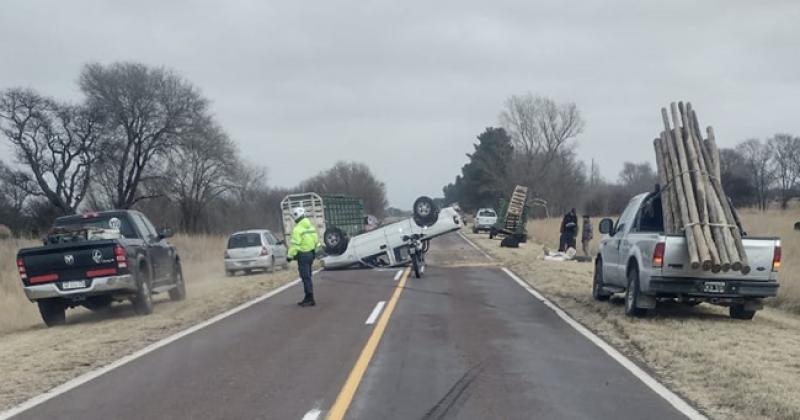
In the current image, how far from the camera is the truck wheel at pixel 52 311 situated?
15.0 meters

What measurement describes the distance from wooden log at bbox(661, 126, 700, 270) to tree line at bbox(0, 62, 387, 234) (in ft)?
156

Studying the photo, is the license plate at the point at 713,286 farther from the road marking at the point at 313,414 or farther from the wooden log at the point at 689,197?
the road marking at the point at 313,414

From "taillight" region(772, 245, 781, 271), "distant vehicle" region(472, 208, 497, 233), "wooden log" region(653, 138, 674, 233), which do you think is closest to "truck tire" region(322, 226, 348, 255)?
"wooden log" region(653, 138, 674, 233)

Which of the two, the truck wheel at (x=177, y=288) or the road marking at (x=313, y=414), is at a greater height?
the truck wheel at (x=177, y=288)

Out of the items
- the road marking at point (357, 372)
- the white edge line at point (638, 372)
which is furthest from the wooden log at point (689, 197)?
the road marking at point (357, 372)

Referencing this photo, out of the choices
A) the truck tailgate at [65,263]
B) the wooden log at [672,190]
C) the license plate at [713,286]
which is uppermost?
the wooden log at [672,190]

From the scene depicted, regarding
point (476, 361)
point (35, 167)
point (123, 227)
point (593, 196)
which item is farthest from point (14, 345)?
point (593, 196)

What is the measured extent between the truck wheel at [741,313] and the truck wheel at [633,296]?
4.77 feet

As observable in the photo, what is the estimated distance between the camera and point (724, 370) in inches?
348

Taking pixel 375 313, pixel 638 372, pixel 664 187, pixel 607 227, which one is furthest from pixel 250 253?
pixel 638 372

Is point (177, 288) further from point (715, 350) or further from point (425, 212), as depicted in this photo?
point (715, 350)

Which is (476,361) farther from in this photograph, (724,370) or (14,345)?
(14,345)

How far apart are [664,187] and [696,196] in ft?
2.74

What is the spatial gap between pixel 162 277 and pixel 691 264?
10803mm
